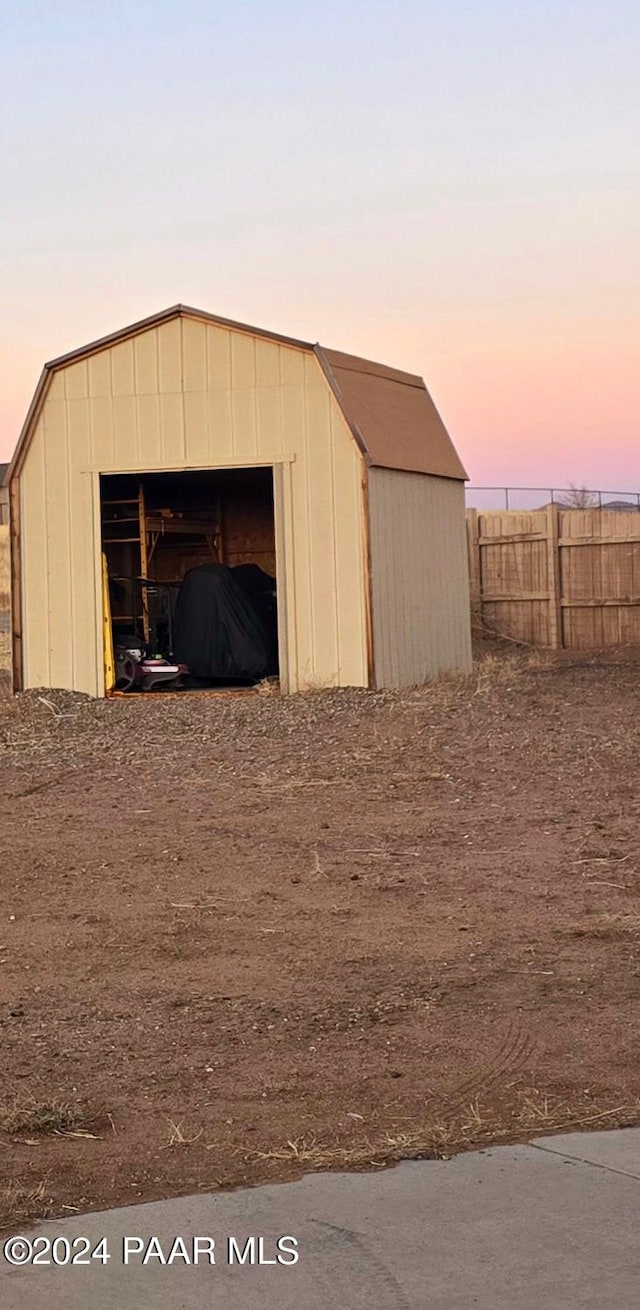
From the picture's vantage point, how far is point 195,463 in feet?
59.0

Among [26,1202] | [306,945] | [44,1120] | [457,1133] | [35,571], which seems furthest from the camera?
→ [35,571]

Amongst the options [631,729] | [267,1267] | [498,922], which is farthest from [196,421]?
[267,1267]

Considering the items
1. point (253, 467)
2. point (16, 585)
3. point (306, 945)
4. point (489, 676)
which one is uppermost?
point (253, 467)

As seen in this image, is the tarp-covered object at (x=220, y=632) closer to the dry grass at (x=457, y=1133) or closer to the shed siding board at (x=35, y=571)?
the shed siding board at (x=35, y=571)

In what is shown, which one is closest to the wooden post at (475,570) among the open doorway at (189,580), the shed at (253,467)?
the open doorway at (189,580)

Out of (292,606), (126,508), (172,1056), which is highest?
(126,508)

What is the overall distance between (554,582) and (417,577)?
6.24m

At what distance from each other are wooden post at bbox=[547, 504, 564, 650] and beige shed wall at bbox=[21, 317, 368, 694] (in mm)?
8117

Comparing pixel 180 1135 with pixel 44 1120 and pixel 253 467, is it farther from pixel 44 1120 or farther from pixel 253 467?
pixel 253 467

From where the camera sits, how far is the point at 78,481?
59.8 ft

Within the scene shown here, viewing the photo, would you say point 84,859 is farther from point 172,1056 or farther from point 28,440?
point 28,440

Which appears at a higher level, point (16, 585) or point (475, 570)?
point (475, 570)

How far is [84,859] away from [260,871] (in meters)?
1.25

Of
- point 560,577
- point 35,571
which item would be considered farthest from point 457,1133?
point 560,577
